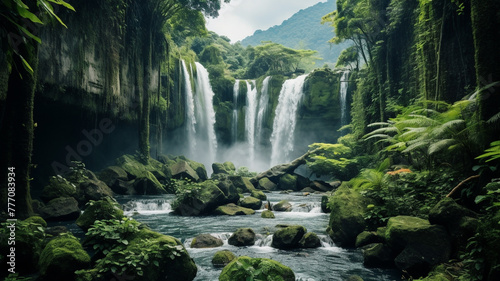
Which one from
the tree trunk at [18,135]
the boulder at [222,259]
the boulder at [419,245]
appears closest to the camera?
the boulder at [419,245]

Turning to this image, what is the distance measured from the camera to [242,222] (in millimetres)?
9836

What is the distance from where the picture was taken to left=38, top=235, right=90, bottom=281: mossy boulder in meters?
4.26

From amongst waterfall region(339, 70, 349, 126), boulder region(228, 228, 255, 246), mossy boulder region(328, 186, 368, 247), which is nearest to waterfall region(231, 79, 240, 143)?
waterfall region(339, 70, 349, 126)

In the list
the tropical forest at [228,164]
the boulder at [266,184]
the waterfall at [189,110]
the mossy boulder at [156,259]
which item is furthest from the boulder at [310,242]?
the waterfall at [189,110]

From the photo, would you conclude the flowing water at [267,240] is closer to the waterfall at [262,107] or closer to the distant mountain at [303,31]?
the waterfall at [262,107]

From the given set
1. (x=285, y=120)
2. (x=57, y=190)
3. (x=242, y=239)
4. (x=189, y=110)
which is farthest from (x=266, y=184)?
(x=242, y=239)

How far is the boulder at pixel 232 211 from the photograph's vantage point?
37.2 ft

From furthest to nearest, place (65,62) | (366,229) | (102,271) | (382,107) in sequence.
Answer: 1. (382,107)
2. (65,62)
3. (366,229)
4. (102,271)

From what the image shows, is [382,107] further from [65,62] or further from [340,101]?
[65,62]

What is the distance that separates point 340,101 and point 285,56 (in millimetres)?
13776

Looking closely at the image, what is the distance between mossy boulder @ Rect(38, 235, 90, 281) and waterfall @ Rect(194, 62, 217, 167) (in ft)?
80.0

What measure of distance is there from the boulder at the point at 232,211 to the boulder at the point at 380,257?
20.5ft

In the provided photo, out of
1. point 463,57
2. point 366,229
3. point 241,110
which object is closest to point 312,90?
point 241,110

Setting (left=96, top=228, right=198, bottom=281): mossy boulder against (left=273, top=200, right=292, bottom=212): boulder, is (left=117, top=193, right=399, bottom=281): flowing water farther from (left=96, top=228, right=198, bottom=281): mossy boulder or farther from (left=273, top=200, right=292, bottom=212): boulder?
(left=96, top=228, right=198, bottom=281): mossy boulder
